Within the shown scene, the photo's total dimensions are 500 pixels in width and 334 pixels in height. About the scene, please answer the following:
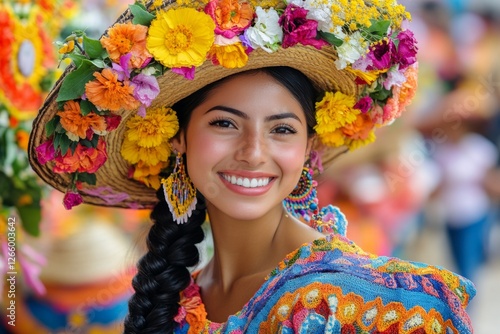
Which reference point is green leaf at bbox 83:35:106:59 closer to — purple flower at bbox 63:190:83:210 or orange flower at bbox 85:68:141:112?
orange flower at bbox 85:68:141:112

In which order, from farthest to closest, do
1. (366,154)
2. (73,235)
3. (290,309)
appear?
(366,154) < (73,235) < (290,309)

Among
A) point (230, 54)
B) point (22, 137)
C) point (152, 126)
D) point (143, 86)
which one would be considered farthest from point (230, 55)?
point (22, 137)

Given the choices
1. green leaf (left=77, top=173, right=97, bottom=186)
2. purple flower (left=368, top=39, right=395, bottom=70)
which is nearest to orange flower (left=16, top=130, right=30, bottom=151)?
green leaf (left=77, top=173, right=97, bottom=186)

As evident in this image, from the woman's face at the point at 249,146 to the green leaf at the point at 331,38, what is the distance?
21 cm

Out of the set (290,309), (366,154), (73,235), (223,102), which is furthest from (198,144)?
(366,154)

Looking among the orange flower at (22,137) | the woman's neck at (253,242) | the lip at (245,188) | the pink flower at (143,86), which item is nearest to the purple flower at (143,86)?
the pink flower at (143,86)

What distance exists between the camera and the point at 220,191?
2.22 m

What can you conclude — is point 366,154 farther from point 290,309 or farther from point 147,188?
point 290,309

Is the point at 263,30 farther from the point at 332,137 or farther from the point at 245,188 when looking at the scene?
the point at 332,137

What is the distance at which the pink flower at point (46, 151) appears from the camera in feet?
7.25

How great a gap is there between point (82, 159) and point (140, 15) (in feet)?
1.53

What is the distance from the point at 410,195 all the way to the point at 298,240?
2.78 m

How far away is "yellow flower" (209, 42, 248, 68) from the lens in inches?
79.0

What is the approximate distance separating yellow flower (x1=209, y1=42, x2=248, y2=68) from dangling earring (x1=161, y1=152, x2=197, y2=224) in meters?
0.46
